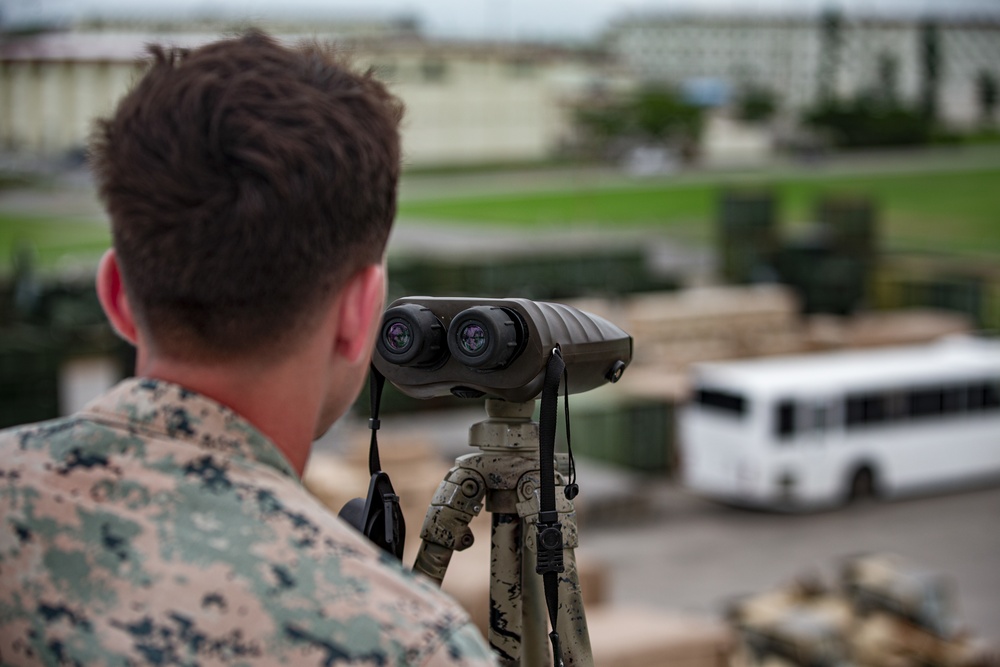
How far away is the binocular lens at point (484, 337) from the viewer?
2.16 meters

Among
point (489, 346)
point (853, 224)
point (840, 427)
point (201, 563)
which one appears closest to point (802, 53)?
point (853, 224)

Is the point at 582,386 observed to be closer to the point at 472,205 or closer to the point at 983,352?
the point at 983,352

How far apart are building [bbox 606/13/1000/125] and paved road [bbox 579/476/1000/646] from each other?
263 feet

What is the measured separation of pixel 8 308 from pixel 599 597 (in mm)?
16640

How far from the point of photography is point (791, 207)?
54094 millimetres

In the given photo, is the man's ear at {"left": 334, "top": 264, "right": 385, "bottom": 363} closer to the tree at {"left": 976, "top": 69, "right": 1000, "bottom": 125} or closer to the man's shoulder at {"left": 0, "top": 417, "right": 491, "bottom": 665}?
the man's shoulder at {"left": 0, "top": 417, "right": 491, "bottom": 665}

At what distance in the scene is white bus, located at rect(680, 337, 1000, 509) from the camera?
1492 cm

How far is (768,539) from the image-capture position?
1438cm

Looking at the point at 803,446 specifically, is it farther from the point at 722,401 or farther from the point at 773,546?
the point at 773,546

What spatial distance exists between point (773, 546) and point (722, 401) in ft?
5.97

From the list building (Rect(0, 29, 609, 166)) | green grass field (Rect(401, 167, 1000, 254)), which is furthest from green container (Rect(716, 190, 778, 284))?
building (Rect(0, 29, 609, 166))

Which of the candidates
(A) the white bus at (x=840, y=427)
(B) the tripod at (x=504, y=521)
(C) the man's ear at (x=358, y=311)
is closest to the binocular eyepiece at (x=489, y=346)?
(B) the tripod at (x=504, y=521)

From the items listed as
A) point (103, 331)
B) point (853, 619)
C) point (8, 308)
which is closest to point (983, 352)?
point (853, 619)

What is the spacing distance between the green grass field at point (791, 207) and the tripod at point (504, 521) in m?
41.0
